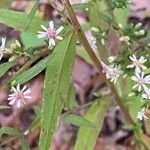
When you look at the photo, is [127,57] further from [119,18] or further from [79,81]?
[79,81]

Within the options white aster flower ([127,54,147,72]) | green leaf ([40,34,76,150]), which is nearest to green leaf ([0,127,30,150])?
green leaf ([40,34,76,150])

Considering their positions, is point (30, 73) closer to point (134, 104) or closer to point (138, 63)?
point (138, 63)

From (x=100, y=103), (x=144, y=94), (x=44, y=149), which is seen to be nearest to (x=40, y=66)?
(x=44, y=149)

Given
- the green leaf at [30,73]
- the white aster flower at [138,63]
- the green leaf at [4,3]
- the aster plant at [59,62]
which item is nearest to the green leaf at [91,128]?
the aster plant at [59,62]

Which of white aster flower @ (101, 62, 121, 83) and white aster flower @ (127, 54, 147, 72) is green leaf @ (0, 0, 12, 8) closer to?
white aster flower @ (101, 62, 121, 83)

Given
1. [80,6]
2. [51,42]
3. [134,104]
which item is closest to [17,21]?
[80,6]

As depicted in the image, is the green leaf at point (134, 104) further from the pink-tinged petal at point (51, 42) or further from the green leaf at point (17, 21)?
the pink-tinged petal at point (51, 42)
